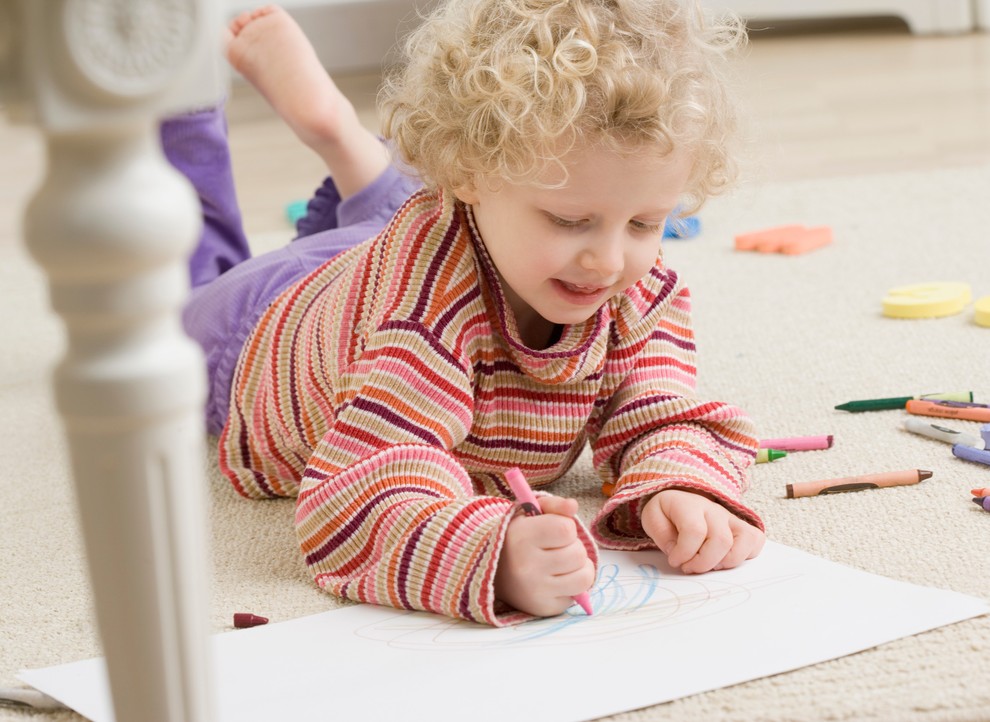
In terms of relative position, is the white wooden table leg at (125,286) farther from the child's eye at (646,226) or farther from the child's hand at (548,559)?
the child's eye at (646,226)

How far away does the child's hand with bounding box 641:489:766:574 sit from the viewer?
0.71m

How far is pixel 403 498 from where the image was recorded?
72 centimetres

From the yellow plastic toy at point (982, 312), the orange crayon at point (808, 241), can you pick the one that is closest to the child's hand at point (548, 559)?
the yellow plastic toy at point (982, 312)

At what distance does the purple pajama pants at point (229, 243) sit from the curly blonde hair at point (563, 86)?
0.33 m

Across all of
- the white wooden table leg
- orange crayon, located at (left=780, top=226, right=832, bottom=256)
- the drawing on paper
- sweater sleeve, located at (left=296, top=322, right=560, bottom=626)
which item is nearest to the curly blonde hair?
sweater sleeve, located at (left=296, top=322, right=560, bottom=626)

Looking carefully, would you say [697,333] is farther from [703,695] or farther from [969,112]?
[969,112]

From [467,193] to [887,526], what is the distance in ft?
1.06

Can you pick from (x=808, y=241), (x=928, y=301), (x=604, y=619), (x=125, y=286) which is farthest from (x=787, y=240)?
(x=125, y=286)

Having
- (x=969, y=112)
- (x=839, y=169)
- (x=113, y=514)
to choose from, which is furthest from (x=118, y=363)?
(x=969, y=112)

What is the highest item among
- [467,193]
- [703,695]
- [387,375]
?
[467,193]

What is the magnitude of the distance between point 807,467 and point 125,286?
0.62m

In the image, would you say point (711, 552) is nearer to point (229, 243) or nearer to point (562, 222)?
point (562, 222)

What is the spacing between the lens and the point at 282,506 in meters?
0.90

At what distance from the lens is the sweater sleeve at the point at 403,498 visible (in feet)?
2.22
